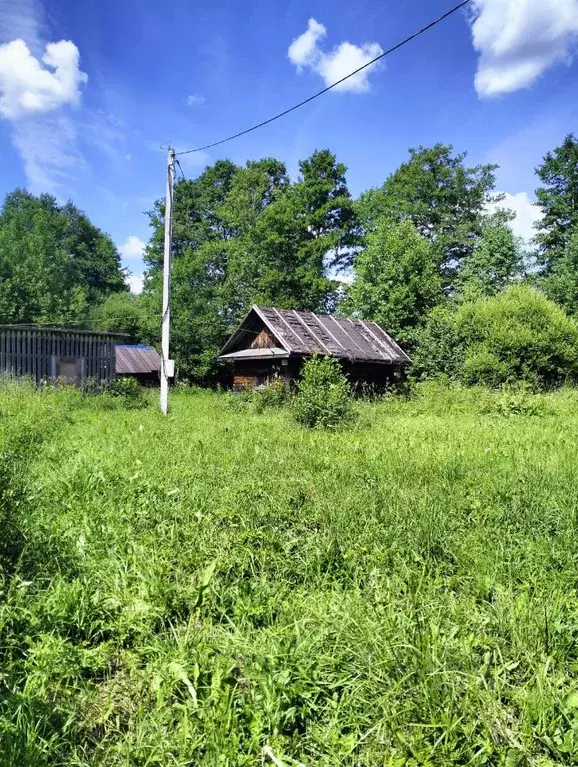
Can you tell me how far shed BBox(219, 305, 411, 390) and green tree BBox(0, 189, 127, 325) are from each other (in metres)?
22.6

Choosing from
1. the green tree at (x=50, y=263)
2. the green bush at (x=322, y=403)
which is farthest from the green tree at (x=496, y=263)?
the green tree at (x=50, y=263)

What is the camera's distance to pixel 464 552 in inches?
147

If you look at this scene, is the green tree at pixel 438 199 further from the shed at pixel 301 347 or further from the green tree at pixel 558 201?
the shed at pixel 301 347

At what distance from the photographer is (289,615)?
2.96 metres

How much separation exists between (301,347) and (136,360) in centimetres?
1651

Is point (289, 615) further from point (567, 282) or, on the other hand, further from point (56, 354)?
point (567, 282)

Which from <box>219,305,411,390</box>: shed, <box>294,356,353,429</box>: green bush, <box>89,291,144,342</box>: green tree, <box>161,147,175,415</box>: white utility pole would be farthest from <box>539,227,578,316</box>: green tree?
<box>89,291,144,342</box>: green tree

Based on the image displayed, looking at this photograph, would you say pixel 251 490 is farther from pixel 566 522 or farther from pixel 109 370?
pixel 109 370

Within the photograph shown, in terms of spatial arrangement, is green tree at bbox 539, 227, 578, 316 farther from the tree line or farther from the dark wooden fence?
the dark wooden fence

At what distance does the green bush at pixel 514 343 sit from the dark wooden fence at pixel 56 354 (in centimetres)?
1474

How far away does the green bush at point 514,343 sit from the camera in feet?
65.6

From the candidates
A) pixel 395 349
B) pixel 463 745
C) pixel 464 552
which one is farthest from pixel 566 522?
pixel 395 349

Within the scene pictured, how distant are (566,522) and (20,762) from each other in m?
4.04

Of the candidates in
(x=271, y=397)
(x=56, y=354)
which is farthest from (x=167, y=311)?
(x=56, y=354)
